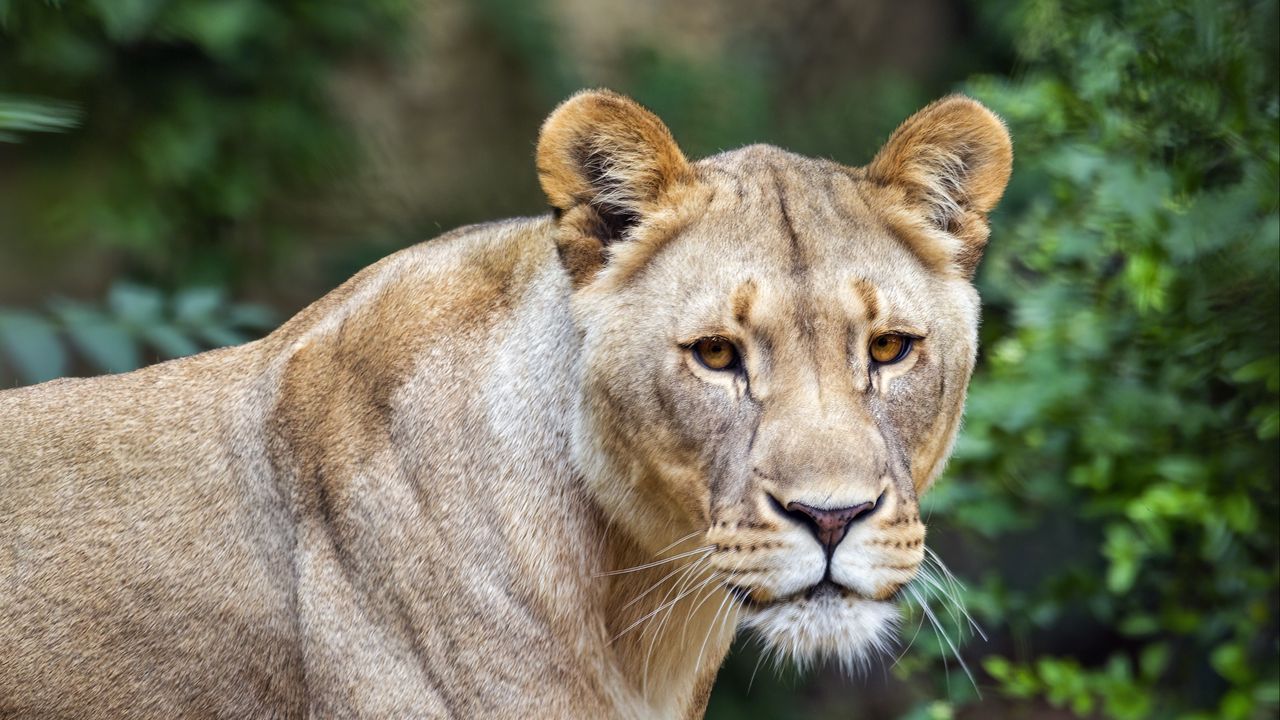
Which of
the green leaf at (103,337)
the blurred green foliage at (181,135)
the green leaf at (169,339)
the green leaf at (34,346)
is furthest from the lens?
the blurred green foliage at (181,135)

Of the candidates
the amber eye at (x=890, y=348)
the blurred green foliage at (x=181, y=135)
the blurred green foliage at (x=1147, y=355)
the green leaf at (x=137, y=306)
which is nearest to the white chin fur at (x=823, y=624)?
the amber eye at (x=890, y=348)

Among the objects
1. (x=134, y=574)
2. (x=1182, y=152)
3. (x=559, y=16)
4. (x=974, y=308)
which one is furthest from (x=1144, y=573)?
(x=559, y=16)

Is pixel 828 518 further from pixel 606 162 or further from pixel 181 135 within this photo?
pixel 181 135

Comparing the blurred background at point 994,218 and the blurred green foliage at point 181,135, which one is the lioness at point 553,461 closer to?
the blurred background at point 994,218

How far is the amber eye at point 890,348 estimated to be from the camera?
2932 millimetres

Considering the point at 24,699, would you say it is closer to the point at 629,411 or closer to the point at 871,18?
the point at 629,411

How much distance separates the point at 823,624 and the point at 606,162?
42.0 inches

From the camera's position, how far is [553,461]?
10.0ft

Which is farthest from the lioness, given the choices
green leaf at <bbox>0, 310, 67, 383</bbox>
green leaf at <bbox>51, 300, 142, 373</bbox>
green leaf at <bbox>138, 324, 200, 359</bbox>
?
green leaf at <bbox>138, 324, 200, 359</bbox>

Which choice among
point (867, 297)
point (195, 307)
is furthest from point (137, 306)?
point (867, 297)

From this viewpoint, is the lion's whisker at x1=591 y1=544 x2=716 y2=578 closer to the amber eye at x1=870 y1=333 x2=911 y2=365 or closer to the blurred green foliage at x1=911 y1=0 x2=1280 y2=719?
the amber eye at x1=870 y1=333 x2=911 y2=365

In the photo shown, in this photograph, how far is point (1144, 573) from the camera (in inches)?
204

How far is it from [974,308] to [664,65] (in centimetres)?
523

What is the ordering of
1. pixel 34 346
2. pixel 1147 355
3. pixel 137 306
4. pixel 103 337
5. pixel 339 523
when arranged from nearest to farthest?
pixel 339 523, pixel 34 346, pixel 103 337, pixel 137 306, pixel 1147 355
